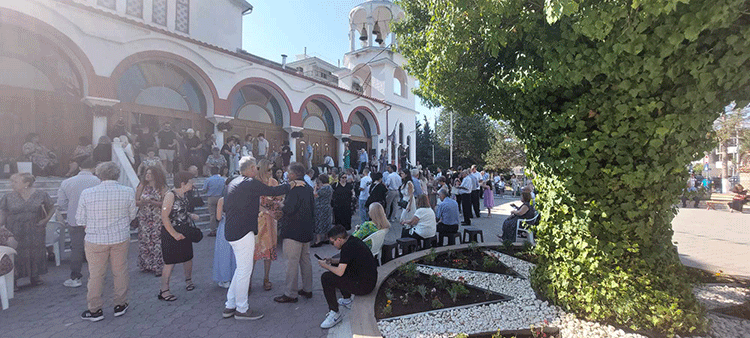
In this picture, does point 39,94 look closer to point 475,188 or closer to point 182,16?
point 182,16

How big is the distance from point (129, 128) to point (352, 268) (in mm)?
→ 11329

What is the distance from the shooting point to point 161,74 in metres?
12.3

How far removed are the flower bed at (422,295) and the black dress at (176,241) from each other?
2687mm

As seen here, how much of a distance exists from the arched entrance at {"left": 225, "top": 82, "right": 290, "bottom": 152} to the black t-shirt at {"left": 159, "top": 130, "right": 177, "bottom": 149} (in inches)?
137

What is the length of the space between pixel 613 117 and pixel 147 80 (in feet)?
45.3

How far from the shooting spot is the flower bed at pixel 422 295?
12.7 feet

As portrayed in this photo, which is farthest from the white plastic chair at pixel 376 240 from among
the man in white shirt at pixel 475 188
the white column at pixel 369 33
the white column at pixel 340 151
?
the white column at pixel 369 33

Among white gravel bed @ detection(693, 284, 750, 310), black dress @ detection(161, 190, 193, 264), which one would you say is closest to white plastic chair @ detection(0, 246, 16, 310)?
black dress @ detection(161, 190, 193, 264)

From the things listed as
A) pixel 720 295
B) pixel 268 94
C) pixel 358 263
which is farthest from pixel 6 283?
pixel 268 94

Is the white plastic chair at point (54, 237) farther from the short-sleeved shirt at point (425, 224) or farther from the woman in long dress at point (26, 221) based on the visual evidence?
the short-sleeved shirt at point (425, 224)

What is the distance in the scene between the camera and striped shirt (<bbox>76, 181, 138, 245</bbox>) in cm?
383

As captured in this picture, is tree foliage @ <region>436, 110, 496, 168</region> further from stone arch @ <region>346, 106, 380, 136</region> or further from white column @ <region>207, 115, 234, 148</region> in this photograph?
white column @ <region>207, 115, 234, 148</region>

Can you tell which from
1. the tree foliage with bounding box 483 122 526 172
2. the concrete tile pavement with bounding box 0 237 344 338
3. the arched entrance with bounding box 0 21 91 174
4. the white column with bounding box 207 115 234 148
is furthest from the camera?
the tree foliage with bounding box 483 122 526 172

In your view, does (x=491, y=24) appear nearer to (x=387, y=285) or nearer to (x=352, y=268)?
(x=352, y=268)
